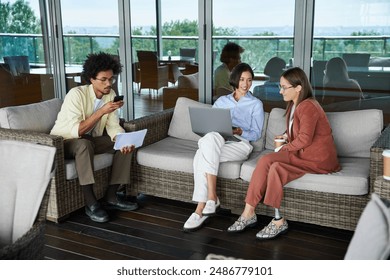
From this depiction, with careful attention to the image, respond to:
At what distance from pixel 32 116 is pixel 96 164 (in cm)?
67

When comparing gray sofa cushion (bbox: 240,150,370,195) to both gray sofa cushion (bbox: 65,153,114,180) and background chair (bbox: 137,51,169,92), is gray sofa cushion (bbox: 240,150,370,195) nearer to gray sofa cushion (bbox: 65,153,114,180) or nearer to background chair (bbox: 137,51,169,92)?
gray sofa cushion (bbox: 65,153,114,180)

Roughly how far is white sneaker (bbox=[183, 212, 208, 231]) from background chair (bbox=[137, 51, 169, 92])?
98.6 inches

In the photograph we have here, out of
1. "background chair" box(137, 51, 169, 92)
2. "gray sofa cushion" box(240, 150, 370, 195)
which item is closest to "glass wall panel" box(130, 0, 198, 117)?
"background chair" box(137, 51, 169, 92)

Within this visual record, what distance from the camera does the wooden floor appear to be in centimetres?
307

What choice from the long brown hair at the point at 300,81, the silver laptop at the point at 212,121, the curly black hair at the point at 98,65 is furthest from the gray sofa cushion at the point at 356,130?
the curly black hair at the point at 98,65

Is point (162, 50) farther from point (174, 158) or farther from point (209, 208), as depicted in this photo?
point (209, 208)

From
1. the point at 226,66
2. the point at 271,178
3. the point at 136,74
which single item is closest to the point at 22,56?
the point at 136,74

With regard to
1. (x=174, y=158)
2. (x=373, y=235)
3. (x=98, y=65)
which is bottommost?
(x=174, y=158)

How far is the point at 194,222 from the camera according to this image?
346 centimetres

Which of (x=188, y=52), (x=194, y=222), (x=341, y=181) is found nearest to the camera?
(x=341, y=181)

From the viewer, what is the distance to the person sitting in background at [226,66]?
4.97 meters

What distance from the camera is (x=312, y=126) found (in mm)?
3223

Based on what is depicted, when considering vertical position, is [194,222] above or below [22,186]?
below

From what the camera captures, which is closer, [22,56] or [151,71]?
[151,71]
